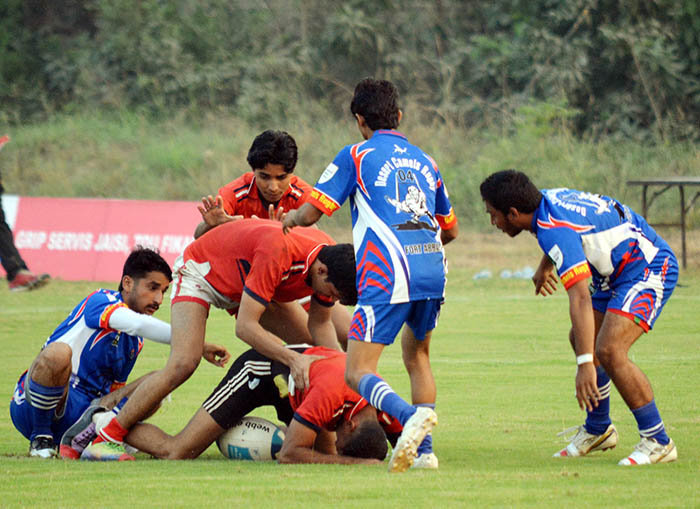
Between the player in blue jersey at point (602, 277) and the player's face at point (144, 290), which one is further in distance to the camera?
the player's face at point (144, 290)

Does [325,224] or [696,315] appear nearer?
[696,315]

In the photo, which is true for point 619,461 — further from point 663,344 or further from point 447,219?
point 663,344

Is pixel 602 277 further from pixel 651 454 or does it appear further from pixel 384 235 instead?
pixel 384 235

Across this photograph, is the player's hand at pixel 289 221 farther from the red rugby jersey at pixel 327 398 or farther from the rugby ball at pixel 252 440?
the rugby ball at pixel 252 440

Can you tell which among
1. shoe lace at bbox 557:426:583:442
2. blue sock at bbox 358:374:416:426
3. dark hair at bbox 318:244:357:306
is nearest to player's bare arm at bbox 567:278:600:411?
shoe lace at bbox 557:426:583:442

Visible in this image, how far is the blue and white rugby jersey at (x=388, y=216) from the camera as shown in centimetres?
580

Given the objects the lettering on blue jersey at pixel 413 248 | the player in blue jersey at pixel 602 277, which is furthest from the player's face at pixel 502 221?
the lettering on blue jersey at pixel 413 248

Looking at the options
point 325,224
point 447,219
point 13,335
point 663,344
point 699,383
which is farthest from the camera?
point 325,224

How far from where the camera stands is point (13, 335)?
11.8 meters

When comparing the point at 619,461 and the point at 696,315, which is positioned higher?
the point at 619,461

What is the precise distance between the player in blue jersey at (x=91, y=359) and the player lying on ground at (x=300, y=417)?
35 centimetres

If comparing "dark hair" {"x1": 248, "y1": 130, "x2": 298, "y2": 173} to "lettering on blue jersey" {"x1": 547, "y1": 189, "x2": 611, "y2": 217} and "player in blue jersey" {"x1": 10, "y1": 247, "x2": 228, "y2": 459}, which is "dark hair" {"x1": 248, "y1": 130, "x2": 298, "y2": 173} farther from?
"lettering on blue jersey" {"x1": 547, "y1": 189, "x2": 611, "y2": 217}

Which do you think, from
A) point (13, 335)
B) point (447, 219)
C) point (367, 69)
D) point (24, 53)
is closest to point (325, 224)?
point (367, 69)

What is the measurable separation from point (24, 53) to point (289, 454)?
1059 inches
